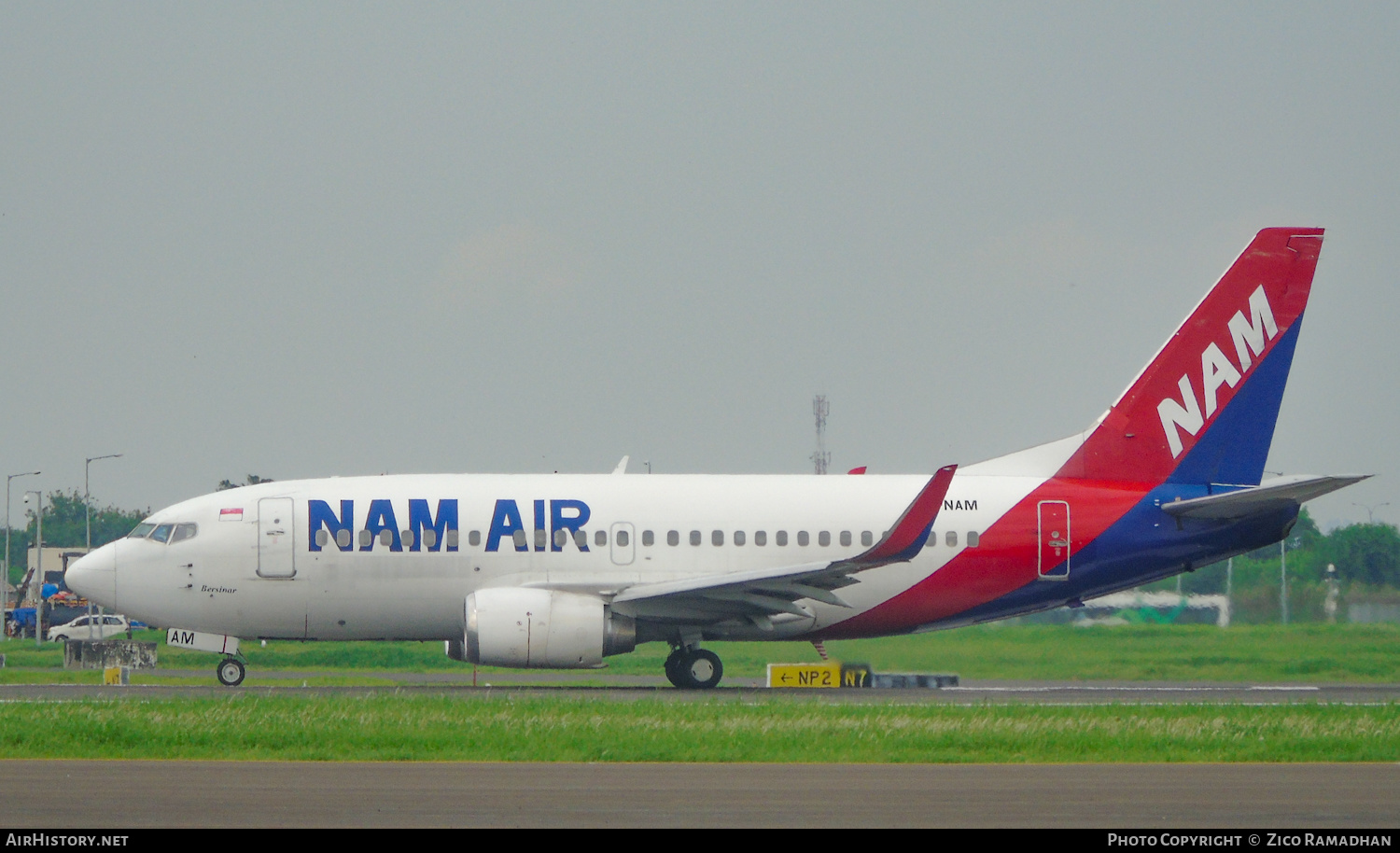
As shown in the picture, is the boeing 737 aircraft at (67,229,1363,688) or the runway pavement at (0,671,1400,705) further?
the boeing 737 aircraft at (67,229,1363,688)

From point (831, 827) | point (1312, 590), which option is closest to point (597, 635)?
point (831, 827)

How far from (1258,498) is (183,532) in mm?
18008

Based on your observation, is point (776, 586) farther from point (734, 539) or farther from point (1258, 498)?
point (1258, 498)

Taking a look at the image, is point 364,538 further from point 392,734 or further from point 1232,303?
point 1232,303

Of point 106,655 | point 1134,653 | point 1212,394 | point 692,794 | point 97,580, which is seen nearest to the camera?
point 692,794

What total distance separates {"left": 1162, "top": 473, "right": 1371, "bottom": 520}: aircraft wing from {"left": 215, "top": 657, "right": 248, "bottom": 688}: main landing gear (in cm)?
1604

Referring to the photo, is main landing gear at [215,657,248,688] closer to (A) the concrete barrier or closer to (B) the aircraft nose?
(B) the aircraft nose

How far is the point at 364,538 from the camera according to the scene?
27.8m

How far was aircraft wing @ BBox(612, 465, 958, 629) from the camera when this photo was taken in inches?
1029

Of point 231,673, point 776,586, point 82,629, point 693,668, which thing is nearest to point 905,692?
point 776,586

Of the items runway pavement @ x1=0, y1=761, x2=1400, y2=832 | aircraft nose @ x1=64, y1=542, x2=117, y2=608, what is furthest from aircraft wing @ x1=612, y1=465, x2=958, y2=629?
runway pavement @ x1=0, y1=761, x2=1400, y2=832

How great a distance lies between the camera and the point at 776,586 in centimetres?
2686
